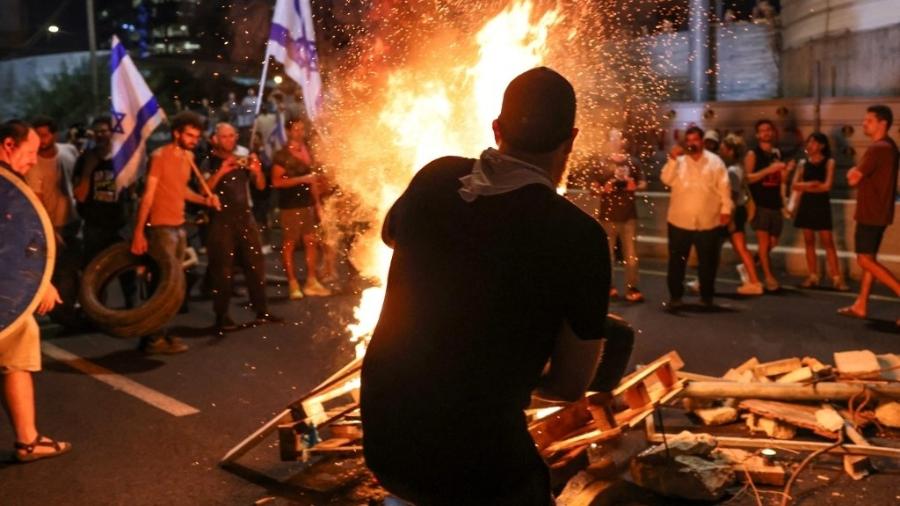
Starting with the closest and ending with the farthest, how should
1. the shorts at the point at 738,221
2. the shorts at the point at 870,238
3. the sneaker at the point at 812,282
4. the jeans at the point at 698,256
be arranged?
1. the shorts at the point at 870,238
2. the jeans at the point at 698,256
3. the shorts at the point at 738,221
4. the sneaker at the point at 812,282

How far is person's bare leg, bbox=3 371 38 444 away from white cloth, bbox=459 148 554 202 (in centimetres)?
395

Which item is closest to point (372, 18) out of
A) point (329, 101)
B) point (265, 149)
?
point (329, 101)

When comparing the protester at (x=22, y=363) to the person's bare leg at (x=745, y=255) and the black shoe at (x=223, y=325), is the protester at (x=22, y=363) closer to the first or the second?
the black shoe at (x=223, y=325)

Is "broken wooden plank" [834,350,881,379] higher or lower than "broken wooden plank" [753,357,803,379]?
higher

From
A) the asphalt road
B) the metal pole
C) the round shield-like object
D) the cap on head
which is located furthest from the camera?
the metal pole

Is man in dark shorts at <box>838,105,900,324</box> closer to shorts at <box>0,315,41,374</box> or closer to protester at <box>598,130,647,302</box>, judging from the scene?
protester at <box>598,130,647,302</box>

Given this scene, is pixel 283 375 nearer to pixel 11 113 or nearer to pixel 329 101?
pixel 329 101

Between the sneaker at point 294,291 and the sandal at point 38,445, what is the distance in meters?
4.63

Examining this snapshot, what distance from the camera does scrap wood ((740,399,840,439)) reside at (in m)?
5.15

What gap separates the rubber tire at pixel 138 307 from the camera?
301 inches

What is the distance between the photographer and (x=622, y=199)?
9.63m

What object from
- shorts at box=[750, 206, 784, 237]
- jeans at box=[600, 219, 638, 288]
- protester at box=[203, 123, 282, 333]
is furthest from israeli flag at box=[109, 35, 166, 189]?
shorts at box=[750, 206, 784, 237]

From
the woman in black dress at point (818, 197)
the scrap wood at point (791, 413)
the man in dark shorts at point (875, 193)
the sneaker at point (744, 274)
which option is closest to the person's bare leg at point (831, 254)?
the woman in black dress at point (818, 197)

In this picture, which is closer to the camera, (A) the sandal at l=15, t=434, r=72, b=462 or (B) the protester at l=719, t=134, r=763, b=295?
(A) the sandal at l=15, t=434, r=72, b=462
